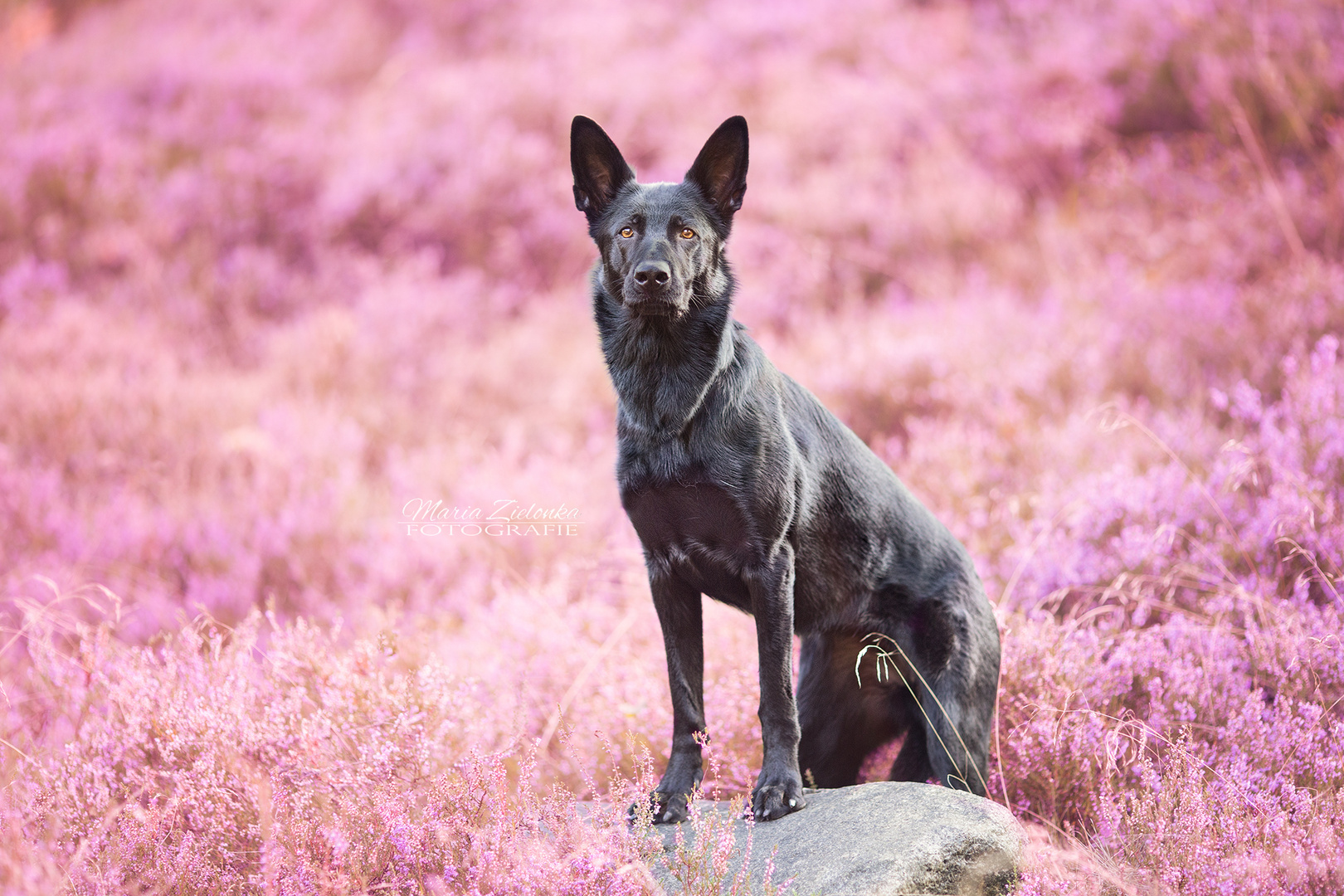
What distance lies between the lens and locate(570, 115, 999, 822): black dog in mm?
2180

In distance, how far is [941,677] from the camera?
2.44 m

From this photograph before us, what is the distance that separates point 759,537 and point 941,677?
731 millimetres

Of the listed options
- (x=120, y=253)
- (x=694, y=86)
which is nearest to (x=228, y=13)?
(x=120, y=253)

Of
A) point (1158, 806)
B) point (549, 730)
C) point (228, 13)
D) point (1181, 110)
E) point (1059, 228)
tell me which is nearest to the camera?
point (1158, 806)

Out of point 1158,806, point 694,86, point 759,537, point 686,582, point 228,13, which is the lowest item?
point 1158,806

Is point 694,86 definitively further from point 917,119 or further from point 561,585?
point 561,585

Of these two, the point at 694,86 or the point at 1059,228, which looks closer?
the point at 1059,228

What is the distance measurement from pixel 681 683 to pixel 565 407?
135 inches

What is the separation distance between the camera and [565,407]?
5551mm

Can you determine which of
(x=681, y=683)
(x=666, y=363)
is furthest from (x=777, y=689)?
(x=666, y=363)

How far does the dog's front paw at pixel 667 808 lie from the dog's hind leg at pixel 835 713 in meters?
0.52

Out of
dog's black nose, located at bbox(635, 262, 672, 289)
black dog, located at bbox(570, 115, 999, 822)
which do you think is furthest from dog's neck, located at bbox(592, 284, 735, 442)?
dog's black nose, located at bbox(635, 262, 672, 289)

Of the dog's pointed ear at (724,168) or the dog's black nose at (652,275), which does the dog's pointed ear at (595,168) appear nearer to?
the dog's pointed ear at (724,168)

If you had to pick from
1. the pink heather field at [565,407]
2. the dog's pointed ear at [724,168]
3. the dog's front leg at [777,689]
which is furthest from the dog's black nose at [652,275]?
the pink heather field at [565,407]
